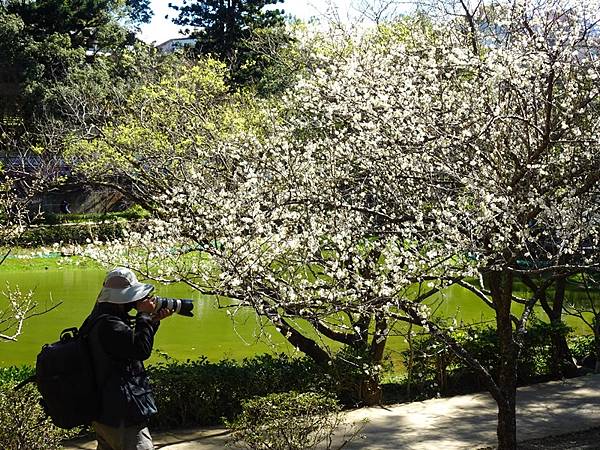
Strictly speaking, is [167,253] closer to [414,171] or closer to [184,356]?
[414,171]

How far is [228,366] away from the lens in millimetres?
6832

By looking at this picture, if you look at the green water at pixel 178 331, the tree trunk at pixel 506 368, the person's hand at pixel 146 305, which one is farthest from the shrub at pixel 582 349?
the person's hand at pixel 146 305

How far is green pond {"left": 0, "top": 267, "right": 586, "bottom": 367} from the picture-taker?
10.2m

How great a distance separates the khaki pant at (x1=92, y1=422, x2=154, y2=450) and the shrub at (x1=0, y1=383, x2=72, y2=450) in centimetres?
99

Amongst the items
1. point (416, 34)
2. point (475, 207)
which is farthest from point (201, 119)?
point (475, 207)

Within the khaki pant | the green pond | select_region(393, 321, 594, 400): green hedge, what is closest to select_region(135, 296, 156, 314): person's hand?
the khaki pant

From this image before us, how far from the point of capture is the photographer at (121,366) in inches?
136

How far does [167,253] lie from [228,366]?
128cm

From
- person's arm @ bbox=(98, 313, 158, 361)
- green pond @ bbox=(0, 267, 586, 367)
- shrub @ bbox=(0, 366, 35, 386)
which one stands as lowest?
green pond @ bbox=(0, 267, 586, 367)

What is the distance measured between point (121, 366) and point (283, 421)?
3.02 ft

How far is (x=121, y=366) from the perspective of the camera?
11.6ft

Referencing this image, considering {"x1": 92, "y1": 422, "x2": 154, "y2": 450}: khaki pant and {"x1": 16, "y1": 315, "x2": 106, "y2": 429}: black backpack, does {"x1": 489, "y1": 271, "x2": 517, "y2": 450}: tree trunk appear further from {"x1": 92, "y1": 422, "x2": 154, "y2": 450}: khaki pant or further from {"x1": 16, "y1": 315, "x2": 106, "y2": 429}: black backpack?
{"x1": 16, "y1": 315, "x2": 106, "y2": 429}: black backpack

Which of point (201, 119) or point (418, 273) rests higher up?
point (201, 119)

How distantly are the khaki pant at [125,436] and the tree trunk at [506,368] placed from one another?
2.54 meters
